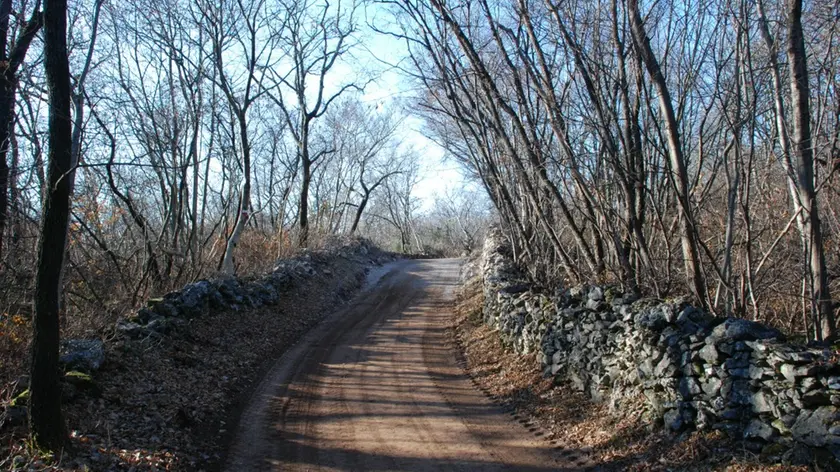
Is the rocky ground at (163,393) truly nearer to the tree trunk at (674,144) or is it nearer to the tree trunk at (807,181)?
the tree trunk at (674,144)

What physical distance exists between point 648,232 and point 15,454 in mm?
8346

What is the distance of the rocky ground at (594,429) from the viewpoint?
16.0 feet

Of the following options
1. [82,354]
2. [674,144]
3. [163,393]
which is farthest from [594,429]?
[82,354]

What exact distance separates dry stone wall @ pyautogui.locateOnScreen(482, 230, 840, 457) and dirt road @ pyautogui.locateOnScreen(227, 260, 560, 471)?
1223 mm

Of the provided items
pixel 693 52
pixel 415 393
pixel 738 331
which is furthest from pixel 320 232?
pixel 738 331

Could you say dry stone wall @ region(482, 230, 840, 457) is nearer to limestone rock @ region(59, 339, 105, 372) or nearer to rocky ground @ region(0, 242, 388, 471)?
rocky ground @ region(0, 242, 388, 471)

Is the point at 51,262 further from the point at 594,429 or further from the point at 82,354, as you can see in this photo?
the point at 594,429

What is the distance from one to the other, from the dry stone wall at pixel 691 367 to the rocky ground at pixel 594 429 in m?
0.14

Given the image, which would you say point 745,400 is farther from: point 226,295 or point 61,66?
point 226,295

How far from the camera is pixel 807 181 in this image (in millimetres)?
5961

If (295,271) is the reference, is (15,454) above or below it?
below

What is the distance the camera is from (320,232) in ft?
83.2

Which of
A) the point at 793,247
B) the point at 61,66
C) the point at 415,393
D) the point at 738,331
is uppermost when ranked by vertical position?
the point at 61,66

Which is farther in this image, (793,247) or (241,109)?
(241,109)
